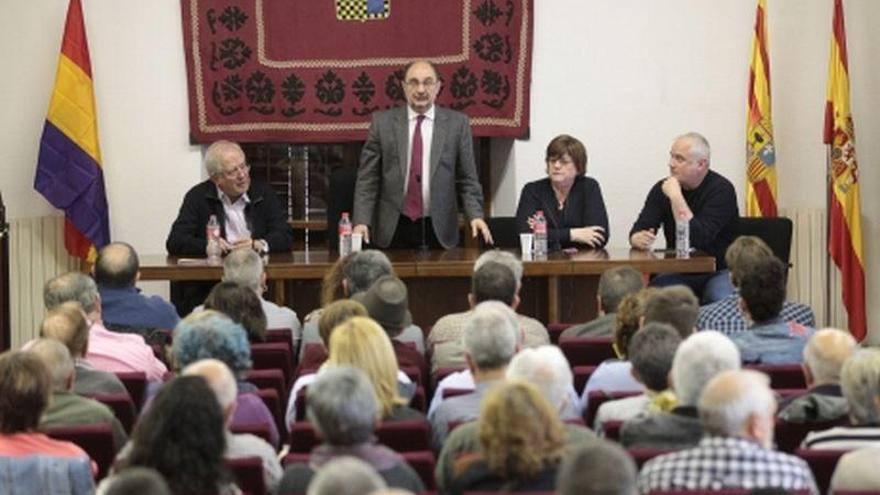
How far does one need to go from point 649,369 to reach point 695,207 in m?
4.27

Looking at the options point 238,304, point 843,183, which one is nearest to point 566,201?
point 843,183

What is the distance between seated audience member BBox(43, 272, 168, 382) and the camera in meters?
6.73

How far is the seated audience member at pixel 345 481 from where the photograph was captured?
348 centimetres

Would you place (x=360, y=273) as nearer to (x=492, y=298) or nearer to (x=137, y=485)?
(x=492, y=298)

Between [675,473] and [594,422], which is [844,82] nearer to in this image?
[594,422]

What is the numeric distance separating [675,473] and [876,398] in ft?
2.56

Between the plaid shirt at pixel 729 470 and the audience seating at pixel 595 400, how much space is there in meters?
1.15

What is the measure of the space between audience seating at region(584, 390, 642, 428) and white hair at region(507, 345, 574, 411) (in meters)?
→ 0.57

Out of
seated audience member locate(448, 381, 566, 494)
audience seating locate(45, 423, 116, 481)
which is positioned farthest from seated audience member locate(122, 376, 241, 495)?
audience seating locate(45, 423, 116, 481)

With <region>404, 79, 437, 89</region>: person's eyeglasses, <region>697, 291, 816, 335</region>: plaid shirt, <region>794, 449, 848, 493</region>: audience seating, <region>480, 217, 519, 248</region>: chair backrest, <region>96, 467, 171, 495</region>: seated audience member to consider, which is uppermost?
<region>404, 79, 437, 89</region>: person's eyeglasses

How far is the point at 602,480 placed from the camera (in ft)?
11.9

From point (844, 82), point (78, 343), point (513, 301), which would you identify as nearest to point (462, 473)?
point (78, 343)

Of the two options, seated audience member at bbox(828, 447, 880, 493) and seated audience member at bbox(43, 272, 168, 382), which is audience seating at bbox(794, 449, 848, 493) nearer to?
seated audience member at bbox(828, 447, 880, 493)

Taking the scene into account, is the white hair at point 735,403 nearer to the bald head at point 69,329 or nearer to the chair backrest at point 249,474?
the chair backrest at point 249,474
